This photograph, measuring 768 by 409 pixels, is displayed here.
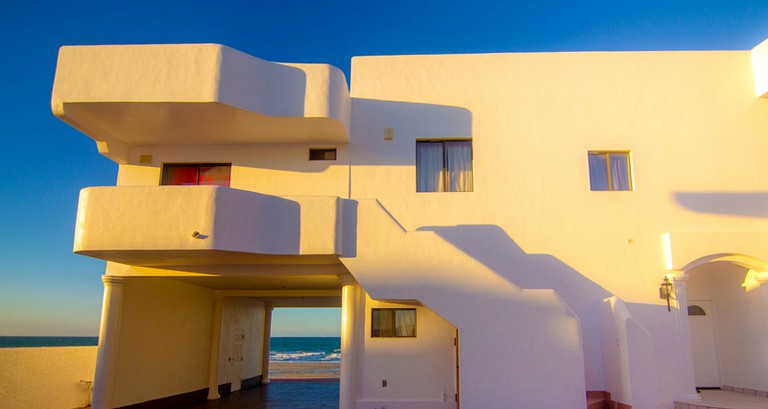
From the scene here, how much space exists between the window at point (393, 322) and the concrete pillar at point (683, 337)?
5.62 meters

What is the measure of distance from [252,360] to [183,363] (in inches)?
226

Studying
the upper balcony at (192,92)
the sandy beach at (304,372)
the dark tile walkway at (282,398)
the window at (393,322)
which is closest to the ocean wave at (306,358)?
the sandy beach at (304,372)

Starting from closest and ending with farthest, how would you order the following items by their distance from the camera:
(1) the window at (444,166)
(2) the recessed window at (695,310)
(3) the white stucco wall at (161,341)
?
1. (1) the window at (444,166)
2. (3) the white stucco wall at (161,341)
3. (2) the recessed window at (695,310)

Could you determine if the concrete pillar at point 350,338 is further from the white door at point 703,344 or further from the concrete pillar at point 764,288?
the concrete pillar at point 764,288

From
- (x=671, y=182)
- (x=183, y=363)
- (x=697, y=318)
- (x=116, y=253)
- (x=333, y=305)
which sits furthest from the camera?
(x=333, y=305)

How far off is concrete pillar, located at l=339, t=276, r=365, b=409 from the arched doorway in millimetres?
7255

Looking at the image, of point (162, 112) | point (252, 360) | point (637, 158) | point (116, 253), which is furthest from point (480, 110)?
point (252, 360)

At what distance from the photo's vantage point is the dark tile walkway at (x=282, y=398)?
15.3m

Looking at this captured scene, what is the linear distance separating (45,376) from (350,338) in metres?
7.56

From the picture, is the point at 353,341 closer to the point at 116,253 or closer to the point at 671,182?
the point at 116,253

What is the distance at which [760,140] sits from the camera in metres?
13.0

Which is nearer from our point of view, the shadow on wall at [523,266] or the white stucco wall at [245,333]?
the shadow on wall at [523,266]

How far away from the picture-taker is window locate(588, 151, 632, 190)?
1298cm

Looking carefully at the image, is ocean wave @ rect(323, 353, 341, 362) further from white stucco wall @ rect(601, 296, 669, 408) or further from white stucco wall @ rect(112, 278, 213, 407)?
white stucco wall @ rect(601, 296, 669, 408)
